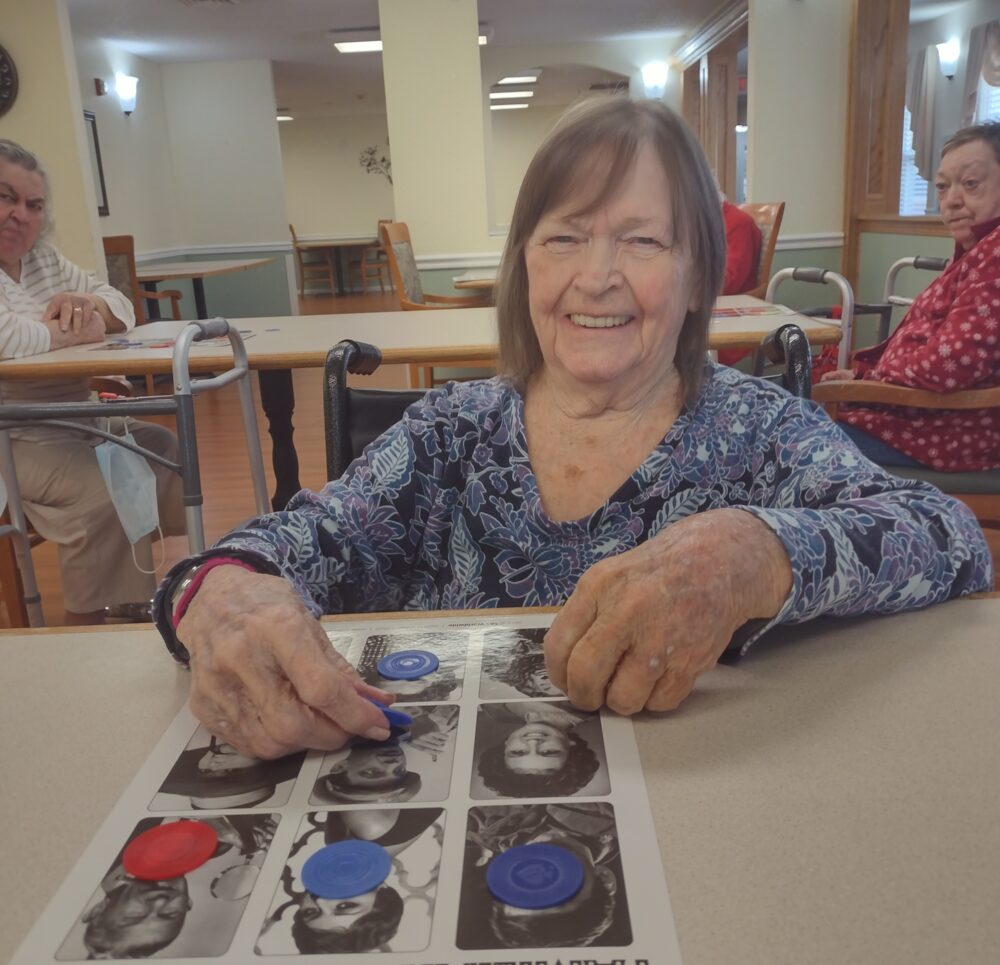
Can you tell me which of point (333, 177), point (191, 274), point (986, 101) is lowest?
point (191, 274)

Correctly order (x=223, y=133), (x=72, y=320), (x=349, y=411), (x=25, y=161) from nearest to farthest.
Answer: (x=349, y=411), (x=25, y=161), (x=72, y=320), (x=223, y=133)

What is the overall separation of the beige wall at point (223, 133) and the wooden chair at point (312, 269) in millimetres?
5258

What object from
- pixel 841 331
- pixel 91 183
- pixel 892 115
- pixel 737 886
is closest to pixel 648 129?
pixel 737 886

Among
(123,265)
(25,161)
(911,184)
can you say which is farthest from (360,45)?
(25,161)

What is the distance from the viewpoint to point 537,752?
63cm

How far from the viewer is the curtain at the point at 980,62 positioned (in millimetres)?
7797

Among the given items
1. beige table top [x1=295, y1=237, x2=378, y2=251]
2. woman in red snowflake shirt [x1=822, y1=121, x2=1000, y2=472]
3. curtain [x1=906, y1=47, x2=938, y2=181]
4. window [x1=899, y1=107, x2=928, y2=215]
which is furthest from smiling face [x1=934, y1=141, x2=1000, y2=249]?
beige table top [x1=295, y1=237, x2=378, y2=251]

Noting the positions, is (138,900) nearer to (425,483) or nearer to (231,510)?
(425,483)

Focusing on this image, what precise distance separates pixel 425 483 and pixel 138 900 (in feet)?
2.27

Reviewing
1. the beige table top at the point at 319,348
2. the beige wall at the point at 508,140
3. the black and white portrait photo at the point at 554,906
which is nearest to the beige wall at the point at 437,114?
→ the beige table top at the point at 319,348

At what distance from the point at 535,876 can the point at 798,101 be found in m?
5.86

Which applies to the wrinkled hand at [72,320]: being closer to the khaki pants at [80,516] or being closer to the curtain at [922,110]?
the khaki pants at [80,516]

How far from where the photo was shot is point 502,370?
48.9 inches

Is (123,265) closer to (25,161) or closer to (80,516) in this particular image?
(25,161)
